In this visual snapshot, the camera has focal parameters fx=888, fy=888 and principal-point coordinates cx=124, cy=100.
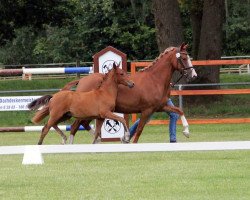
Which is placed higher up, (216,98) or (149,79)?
(149,79)

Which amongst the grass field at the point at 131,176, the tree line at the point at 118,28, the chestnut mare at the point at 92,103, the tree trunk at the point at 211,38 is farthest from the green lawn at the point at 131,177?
the tree line at the point at 118,28

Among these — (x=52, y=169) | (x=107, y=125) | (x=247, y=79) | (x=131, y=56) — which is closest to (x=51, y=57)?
(x=131, y=56)

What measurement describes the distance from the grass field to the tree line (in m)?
13.3

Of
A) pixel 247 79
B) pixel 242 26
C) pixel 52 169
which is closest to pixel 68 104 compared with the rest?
pixel 52 169

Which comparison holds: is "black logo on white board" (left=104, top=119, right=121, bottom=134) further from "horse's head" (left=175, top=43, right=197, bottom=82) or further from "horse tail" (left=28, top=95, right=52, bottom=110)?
"horse's head" (left=175, top=43, right=197, bottom=82)

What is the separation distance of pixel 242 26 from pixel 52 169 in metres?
39.3

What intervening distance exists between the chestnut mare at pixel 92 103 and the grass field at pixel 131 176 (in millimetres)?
1977

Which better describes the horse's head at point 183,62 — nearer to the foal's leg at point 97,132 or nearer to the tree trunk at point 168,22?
the foal's leg at point 97,132

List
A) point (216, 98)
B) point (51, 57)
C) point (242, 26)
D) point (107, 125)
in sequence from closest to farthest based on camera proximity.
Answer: point (107, 125) → point (216, 98) → point (242, 26) → point (51, 57)

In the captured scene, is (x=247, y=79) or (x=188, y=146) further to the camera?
(x=247, y=79)

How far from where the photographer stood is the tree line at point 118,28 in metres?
27.6

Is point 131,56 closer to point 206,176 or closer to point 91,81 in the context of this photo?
point 91,81

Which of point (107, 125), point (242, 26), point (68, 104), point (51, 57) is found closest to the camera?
point (68, 104)

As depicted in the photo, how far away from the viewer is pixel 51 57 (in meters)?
57.8
